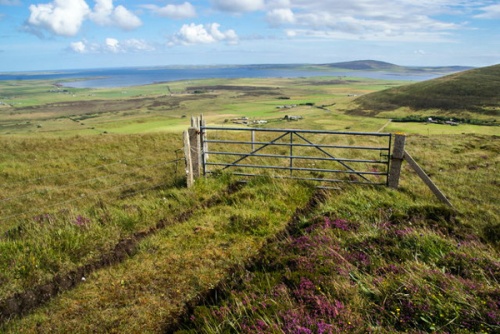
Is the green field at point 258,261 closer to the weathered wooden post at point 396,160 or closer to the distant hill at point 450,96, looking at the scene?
the weathered wooden post at point 396,160

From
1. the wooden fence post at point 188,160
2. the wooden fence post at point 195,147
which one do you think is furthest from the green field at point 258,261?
the wooden fence post at point 195,147

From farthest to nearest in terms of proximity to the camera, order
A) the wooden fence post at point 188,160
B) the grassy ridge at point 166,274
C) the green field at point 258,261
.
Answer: the wooden fence post at point 188,160
the grassy ridge at point 166,274
the green field at point 258,261

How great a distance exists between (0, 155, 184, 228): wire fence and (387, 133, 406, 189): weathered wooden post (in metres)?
6.72

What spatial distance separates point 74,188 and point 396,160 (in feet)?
36.9

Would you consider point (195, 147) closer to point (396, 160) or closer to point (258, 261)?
point (258, 261)

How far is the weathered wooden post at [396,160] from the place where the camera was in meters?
8.85

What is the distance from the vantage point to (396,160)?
8.99m

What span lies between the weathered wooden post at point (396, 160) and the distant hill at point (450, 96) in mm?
65798

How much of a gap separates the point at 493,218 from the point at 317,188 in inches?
177

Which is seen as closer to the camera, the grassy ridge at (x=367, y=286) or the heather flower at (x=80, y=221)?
the grassy ridge at (x=367, y=286)

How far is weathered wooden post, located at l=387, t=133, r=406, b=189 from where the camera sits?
29.0 ft

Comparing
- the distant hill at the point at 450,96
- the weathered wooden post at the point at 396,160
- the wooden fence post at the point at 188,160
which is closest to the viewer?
the weathered wooden post at the point at 396,160

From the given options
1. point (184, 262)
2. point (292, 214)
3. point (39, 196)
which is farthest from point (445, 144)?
point (39, 196)

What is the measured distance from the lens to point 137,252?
6516 mm
